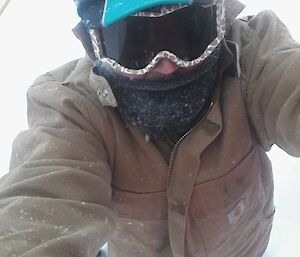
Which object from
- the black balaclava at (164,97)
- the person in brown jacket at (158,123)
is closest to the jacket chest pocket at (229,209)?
the person in brown jacket at (158,123)

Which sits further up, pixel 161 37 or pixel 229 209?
pixel 161 37

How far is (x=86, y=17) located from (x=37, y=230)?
10.4 inches

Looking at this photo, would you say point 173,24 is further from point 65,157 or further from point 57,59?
point 57,59

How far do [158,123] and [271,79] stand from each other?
155 millimetres

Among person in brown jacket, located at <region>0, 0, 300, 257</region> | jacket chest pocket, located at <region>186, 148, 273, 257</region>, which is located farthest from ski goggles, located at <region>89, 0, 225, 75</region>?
jacket chest pocket, located at <region>186, 148, 273, 257</region>

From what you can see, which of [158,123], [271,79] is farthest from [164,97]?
[271,79]

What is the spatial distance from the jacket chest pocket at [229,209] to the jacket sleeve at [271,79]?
62mm

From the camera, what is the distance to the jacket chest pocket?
0.68 m

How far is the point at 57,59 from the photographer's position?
5.40 ft

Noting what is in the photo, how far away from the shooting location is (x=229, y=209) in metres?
0.71

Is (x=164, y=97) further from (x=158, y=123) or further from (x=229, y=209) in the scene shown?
(x=229, y=209)

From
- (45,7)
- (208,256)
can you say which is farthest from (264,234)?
(45,7)

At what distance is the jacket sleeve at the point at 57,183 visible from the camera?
476 millimetres

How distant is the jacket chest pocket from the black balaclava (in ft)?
0.35
